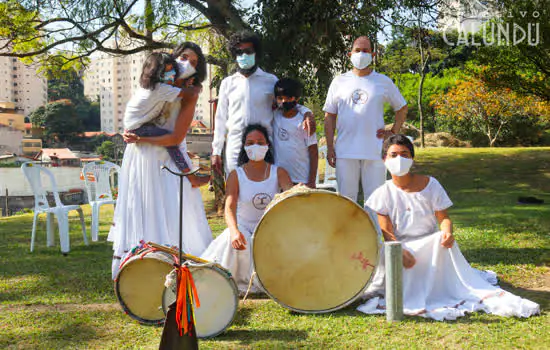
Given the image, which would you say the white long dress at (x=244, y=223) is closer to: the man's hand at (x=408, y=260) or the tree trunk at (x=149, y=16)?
the man's hand at (x=408, y=260)

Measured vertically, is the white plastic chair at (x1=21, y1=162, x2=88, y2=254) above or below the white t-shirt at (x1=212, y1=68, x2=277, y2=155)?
below

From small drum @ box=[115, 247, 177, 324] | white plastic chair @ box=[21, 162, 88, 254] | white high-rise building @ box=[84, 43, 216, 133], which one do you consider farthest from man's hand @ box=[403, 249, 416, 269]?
white high-rise building @ box=[84, 43, 216, 133]

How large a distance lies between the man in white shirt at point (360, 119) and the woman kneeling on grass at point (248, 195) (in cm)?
70

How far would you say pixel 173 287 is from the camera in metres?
3.29

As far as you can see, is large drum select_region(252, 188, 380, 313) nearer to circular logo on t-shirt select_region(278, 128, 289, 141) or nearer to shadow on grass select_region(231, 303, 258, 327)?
shadow on grass select_region(231, 303, 258, 327)

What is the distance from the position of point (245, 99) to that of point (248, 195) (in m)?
0.87

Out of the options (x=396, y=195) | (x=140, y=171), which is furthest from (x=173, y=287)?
(x=396, y=195)

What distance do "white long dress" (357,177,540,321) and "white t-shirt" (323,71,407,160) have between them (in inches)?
25.2

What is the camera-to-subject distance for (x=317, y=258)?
13.0 feet

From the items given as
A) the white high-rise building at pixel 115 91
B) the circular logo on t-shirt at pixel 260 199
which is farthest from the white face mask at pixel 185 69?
the white high-rise building at pixel 115 91

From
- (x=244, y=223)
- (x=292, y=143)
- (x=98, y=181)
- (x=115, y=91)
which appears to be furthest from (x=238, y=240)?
(x=115, y=91)

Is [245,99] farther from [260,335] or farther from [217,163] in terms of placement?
[260,335]

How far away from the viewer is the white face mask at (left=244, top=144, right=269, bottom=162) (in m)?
4.53

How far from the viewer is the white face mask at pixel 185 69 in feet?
15.5
